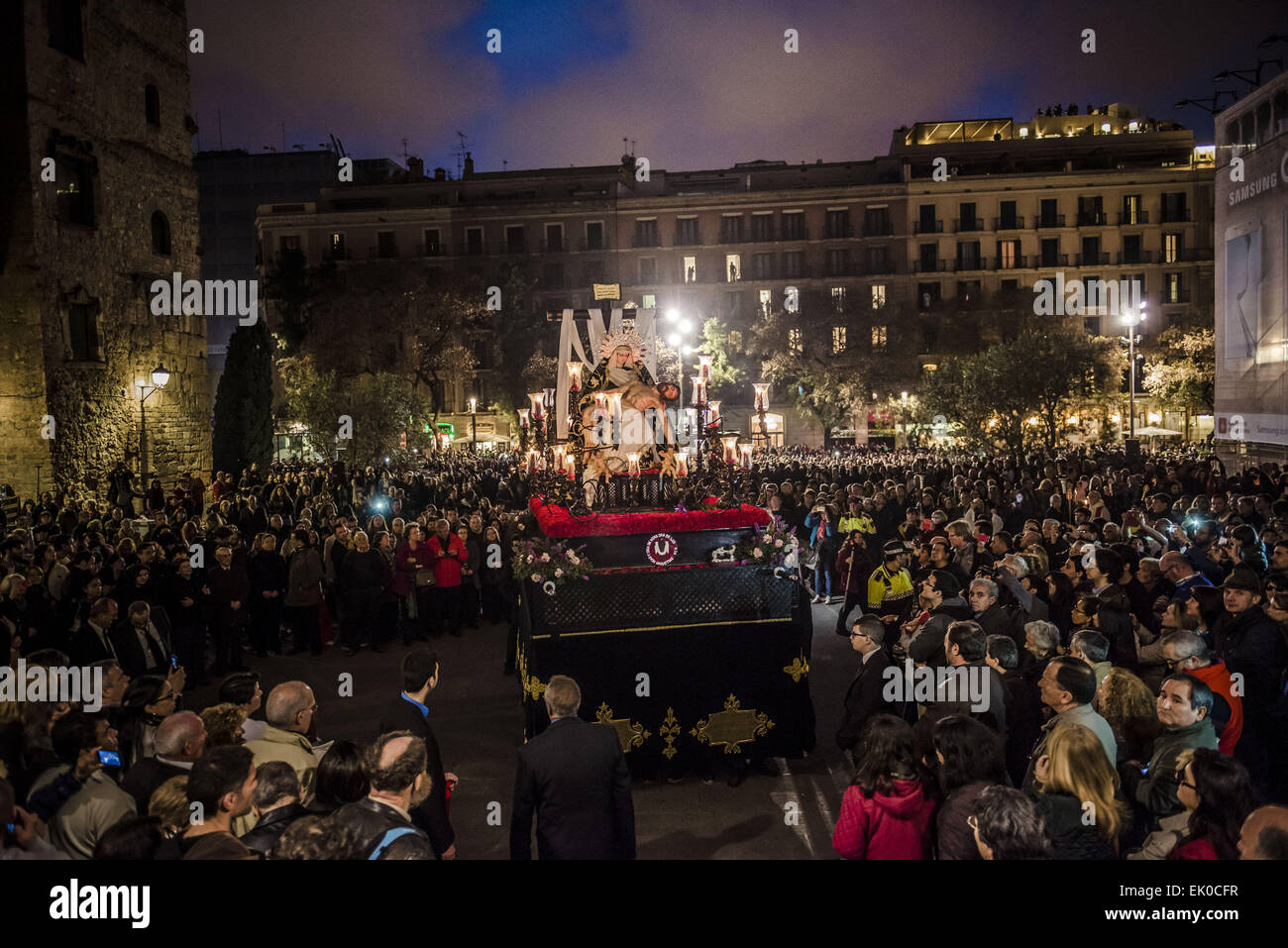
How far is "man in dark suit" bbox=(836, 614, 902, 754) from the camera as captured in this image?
17.6 ft

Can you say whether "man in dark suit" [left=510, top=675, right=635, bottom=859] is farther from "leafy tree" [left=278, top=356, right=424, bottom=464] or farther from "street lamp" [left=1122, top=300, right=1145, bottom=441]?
"street lamp" [left=1122, top=300, right=1145, bottom=441]

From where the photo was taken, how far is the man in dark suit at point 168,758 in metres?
4.02

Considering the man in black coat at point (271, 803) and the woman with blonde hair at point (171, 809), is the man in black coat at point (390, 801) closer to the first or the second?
the man in black coat at point (271, 803)

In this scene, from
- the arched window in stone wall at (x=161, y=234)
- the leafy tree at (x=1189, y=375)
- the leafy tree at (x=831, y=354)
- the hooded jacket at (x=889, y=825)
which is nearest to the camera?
the hooded jacket at (x=889, y=825)

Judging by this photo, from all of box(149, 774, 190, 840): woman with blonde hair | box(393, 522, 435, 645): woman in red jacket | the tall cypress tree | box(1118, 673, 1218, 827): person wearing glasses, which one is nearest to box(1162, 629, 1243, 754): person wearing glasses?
box(1118, 673, 1218, 827): person wearing glasses

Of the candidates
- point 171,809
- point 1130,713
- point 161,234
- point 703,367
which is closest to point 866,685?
point 1130,713

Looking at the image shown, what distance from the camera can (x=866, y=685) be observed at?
5398mm

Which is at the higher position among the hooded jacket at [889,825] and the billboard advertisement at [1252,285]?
the billboard advertisement at [1252,285]

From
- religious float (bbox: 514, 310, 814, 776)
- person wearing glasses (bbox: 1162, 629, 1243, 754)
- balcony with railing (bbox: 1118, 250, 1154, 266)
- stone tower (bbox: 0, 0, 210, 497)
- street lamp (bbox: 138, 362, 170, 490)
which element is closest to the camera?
person wearing glasses (bbox: 1162, 629, 1243, 754)

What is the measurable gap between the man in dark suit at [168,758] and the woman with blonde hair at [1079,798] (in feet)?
11.8

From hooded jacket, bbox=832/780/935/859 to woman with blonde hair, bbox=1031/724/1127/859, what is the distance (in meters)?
0.44

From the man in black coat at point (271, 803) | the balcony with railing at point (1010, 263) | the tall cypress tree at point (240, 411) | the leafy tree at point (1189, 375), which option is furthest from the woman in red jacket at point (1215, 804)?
the balcony with railing at point (1010, 263)

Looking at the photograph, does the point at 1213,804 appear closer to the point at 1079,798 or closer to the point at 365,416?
the point at 1079,798
